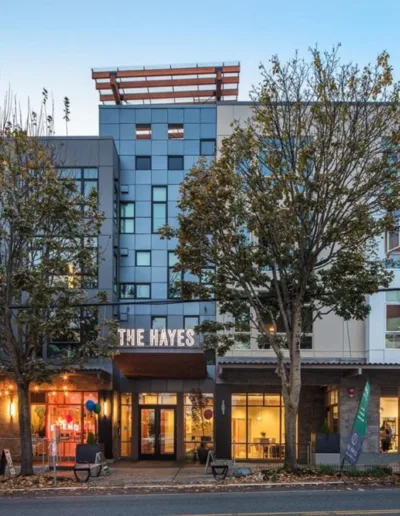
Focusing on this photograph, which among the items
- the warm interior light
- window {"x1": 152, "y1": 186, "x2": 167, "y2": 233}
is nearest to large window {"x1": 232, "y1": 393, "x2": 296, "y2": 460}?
the warm interior light

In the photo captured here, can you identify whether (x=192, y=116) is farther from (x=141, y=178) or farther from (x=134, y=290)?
(x=134, y=290)

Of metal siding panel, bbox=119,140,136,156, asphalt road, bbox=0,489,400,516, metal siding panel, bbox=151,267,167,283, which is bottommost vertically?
asphalt road, bbox=0,489,400,516

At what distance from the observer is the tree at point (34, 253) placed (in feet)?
61.6

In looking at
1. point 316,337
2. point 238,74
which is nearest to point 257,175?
point 316,337

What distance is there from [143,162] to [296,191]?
1803 centimetres

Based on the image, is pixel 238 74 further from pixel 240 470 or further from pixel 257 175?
pixel 240 470

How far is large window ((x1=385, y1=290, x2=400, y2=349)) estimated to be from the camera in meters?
26.0

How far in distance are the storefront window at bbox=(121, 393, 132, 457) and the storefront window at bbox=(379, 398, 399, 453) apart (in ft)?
40.6

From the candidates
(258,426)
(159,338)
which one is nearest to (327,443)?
(258,426)

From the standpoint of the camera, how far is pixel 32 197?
19078 millimetres

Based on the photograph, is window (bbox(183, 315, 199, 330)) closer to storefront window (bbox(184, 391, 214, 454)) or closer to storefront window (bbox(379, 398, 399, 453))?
storefront window (bbox(184, 391, 214, 454))

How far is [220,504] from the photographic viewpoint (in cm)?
1395

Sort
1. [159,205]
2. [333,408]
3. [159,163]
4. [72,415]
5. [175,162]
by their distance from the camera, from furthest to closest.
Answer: [175,162]
[159,205]
[159,163]
[72,415]
[333,408]

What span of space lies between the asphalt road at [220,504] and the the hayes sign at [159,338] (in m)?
10.5
